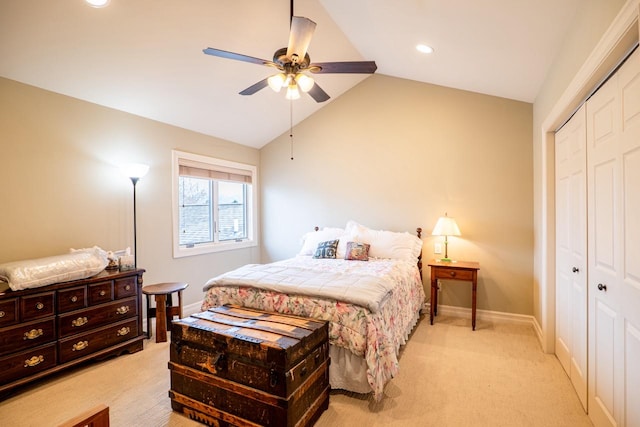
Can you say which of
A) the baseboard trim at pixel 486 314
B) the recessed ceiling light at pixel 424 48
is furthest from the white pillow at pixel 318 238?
the recessed ceiling light at pixel 424 48

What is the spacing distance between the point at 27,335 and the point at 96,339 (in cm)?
48

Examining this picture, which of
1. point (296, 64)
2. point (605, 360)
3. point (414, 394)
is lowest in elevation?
point (414, 394)

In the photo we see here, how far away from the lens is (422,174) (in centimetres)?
405

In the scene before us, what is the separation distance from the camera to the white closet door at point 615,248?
4.69ft

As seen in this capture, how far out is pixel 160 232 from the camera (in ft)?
12.0

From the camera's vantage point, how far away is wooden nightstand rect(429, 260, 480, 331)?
339 centimetres

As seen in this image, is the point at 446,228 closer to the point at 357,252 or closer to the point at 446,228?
the point at 446,228

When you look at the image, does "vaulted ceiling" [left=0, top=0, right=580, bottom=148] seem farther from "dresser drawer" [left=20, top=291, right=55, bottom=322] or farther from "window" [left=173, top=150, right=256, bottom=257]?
"dresser drawer" [left=20, top=291, right=55, bottom=322]

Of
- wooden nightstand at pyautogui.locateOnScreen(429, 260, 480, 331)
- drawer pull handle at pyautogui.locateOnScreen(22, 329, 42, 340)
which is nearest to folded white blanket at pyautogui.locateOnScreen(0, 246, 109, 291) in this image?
drawer pull handle at pyautogui.locateOnScreen(22, 329, 42, 340)

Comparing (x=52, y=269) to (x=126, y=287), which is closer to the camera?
(x=52, y=269)

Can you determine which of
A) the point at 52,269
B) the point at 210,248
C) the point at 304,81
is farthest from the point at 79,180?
the point at 304,81

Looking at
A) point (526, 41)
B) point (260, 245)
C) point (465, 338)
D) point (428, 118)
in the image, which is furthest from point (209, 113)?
point (465, 338)

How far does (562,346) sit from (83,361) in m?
3.98

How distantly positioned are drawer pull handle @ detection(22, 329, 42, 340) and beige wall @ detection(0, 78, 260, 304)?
0.68 meters
